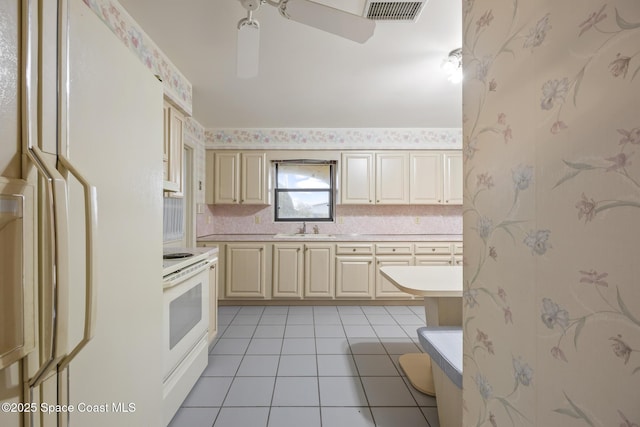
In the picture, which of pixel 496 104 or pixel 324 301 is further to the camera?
pixel 324 301

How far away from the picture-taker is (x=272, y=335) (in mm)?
2605

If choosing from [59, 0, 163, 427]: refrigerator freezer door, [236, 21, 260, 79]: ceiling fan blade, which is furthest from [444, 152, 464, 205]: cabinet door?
[59, 0, 163, 427]: refrigerator freezer door

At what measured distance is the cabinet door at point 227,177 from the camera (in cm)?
368

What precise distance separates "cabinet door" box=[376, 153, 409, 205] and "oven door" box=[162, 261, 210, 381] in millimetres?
2528

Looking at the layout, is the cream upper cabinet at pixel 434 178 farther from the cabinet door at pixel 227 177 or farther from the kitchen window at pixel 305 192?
the cabinet door at pixel 227 177

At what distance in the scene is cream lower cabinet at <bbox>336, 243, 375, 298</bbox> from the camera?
11.3 ft

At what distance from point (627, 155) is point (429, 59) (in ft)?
6.84

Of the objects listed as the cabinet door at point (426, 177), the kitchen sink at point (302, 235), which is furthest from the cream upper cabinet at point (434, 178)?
the kitchen sink at point (302, 235)

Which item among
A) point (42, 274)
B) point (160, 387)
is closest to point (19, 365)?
point (42, 274)

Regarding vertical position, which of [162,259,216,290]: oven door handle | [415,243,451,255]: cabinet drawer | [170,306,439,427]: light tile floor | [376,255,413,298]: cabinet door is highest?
[162,259,216,290]: oven door handle

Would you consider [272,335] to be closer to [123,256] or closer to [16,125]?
[123,256]

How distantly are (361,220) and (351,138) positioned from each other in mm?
1183

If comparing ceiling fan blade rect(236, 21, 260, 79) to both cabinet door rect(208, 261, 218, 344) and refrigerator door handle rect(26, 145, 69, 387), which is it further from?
cabinet door rect(208, 261, 218, 344)

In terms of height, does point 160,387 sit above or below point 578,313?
below
